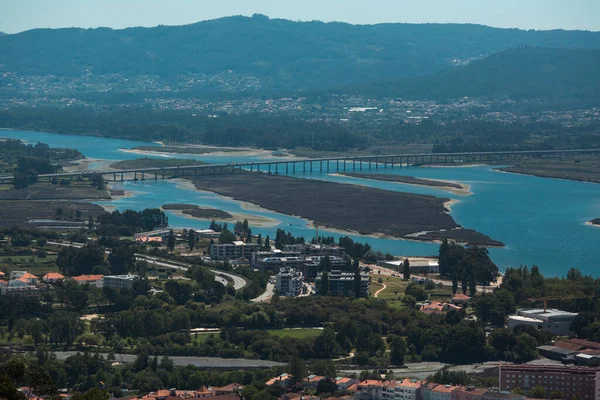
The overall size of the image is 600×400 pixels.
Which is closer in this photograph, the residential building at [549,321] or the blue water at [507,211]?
the residential building at [549,321]

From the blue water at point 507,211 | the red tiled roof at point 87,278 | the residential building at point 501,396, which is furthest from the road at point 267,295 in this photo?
the residential building at point 501,396

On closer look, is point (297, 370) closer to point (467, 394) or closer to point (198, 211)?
point (467, 394)

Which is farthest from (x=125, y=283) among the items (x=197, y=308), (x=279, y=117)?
(x=279, y=117)

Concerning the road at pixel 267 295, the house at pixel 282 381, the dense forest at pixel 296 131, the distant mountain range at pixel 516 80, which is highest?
the distant mountain range at pixel 516 80

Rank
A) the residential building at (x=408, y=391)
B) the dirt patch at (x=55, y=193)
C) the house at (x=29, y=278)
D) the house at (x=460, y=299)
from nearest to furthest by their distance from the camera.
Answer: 1. the residential building at (x=408, y=391)
2. the house at (x=460, y=299)
3. the house at (x=29, y=278)
4. the dirt patch at (x=55, y=193)

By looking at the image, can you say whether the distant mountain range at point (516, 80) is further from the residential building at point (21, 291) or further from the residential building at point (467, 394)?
the residential building at point (467, 394)
